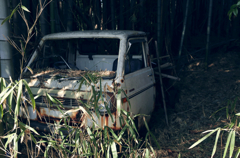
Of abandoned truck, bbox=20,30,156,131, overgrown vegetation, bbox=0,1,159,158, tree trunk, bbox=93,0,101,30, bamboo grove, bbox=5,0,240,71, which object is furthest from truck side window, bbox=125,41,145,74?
tree trunk, bbox=93,0,101,30

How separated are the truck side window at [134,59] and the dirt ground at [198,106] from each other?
1.05 meters

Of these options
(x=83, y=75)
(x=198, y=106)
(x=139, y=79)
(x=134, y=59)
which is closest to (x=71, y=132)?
(x=83, y=75)

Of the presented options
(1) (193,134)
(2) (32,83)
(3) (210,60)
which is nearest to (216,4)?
(3) (210,60)

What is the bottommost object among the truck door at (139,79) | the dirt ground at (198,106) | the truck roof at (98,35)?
the dirt ground at (198,106)

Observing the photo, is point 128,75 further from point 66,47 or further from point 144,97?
point 66,47

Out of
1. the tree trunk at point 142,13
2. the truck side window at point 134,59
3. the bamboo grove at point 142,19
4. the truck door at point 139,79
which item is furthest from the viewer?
the tree trunk at point 142,13

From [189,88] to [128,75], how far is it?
9.89ft

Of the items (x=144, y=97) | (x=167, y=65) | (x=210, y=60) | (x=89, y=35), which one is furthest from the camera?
(x=210, y=60)

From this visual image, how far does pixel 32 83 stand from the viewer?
3002mm

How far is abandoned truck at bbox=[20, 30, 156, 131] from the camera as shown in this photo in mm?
2725

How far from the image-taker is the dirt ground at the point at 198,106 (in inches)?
130

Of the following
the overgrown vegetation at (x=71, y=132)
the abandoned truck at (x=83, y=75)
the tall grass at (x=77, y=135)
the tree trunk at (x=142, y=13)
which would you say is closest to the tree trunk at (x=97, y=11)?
the tree trunk at (x=142, y=13)

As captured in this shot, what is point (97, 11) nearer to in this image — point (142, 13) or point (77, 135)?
point (142, 13)

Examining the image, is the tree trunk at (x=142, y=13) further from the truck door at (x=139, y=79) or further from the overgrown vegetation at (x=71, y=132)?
the overgrown vegetation at (x=71, y=132)
